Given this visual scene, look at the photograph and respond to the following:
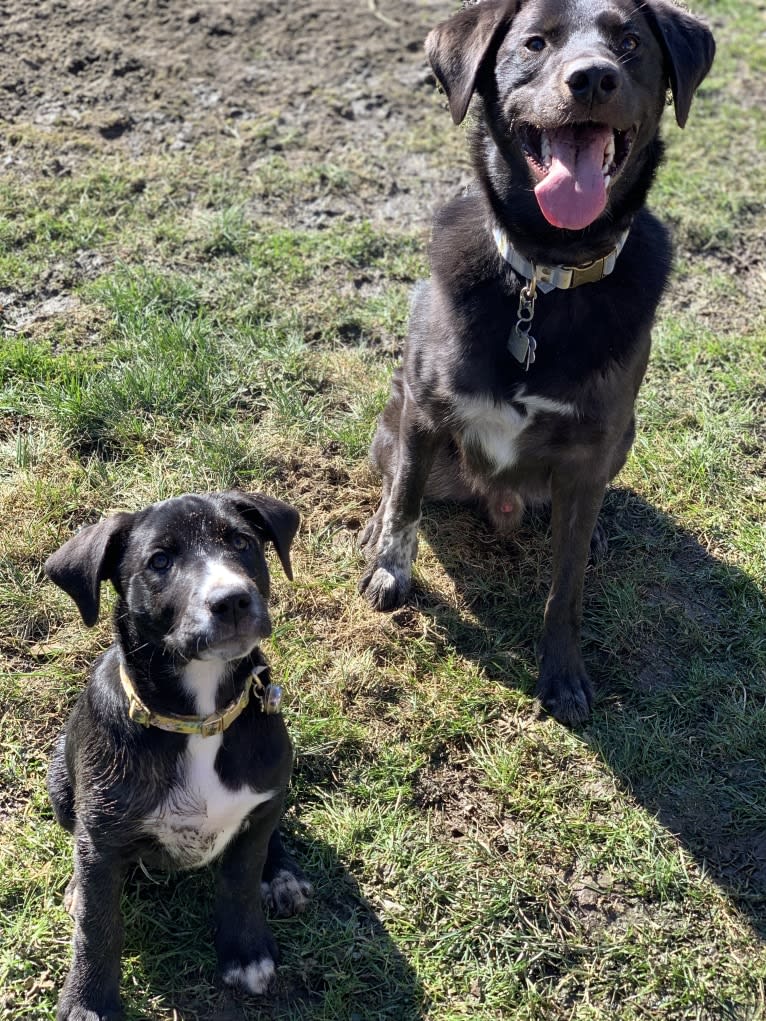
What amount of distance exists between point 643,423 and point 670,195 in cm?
192

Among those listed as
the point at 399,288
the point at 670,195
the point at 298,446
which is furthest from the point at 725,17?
the point at 298,446

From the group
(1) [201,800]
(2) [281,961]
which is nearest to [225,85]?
(1) [201,800]

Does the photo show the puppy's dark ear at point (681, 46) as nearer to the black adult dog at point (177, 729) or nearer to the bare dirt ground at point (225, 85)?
the black adult dog at point (177, 729)

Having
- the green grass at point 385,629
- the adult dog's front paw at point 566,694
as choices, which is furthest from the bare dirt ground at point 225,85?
the adult dog's front paw at point 566,694

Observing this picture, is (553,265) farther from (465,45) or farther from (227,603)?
Answer: (227,603)

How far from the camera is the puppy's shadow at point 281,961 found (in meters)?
3.09

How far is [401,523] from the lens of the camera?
14.0ft

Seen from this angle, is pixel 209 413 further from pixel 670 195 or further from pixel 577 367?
pixel 670 195

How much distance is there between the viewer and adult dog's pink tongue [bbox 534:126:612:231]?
338cm

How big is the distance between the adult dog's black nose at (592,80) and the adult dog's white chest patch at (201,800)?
6.34 feet

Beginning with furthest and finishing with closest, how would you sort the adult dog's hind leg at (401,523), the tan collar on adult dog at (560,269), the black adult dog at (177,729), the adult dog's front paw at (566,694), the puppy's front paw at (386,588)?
the puppy's front paw at (386,588) < the adult dog's hind leg at (401,523) < the adult dog's front paw at (566,694) < the tan collar on adult dog at (560,269) < the black adult dog at (177,729)

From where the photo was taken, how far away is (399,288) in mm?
5730

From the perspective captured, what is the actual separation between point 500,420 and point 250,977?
1924 mm

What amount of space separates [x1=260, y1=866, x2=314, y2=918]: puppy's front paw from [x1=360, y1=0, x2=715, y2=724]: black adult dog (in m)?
1.15
